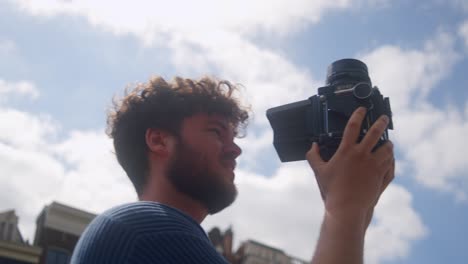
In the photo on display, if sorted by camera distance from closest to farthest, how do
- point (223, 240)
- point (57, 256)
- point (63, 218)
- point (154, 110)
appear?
point (154, 110) < point (57, 256) < point (63, 218) < point (223, 240)

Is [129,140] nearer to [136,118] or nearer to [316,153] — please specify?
[136,118]

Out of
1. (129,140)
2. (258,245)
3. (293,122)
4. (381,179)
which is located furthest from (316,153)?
(258,245)

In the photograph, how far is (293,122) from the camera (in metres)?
2.03

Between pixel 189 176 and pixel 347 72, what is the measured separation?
69cm

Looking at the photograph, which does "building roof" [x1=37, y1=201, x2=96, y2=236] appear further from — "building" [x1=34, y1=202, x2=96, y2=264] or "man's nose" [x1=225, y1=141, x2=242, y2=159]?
"man's nose" [x1=225, y1=141, x2=242, y2=159]

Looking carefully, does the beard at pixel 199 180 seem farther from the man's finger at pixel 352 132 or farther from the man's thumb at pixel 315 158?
the man's finger at pixel 352 132

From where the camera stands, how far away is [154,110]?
2193 mm

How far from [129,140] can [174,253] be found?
845mm

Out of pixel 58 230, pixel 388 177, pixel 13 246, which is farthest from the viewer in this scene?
pixel 58 230

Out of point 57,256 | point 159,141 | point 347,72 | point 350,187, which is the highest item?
point 57,256

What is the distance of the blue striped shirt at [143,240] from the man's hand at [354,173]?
327mm

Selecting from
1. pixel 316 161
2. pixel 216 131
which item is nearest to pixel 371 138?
pixel 316 161

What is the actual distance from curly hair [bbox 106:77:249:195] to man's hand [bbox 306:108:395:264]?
0.69m

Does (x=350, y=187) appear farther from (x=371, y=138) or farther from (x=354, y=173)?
(x=371, y=138)
